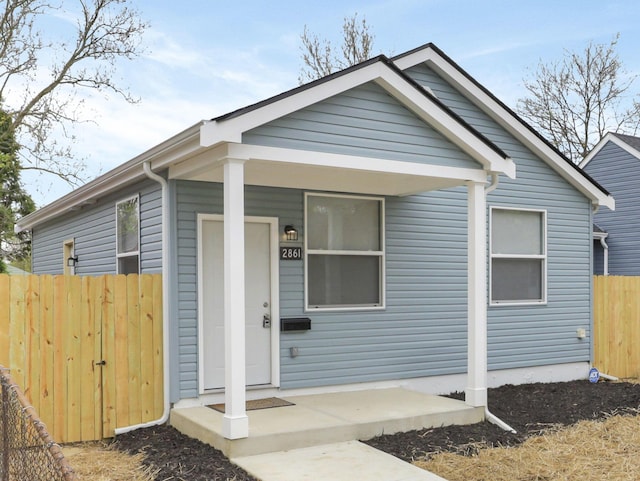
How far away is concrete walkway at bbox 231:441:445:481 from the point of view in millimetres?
4707

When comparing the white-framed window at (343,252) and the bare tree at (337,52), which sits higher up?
the bare tree at (337,52)

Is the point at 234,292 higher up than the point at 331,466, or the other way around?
the point at 234,292

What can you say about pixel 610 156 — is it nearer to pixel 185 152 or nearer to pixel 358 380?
pixel 358 380

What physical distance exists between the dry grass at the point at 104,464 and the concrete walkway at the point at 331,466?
2.59ft

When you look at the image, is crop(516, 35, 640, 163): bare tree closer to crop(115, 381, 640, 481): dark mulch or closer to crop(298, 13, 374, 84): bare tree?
crop(298, 13, 374, 84): bare tree

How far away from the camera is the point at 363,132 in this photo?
20.0 feet

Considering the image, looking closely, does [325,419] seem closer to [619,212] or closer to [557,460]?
[557,460]

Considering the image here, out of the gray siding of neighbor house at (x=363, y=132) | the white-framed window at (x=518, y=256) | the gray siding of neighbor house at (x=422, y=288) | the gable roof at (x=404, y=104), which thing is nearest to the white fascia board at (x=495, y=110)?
the gable roof at (x=404, y=104)

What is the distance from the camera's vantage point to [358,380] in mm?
7547

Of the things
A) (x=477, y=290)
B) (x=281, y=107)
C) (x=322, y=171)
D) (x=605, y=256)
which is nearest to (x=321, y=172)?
(x=322, y=171)

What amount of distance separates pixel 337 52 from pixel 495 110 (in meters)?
12.1

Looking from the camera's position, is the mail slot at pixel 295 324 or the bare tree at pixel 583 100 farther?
the bare tree at pixel 583 100

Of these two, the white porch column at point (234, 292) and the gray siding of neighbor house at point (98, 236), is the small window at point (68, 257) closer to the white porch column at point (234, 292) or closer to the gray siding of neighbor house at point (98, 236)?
the gray siding of neighbor house at point (98, 236)

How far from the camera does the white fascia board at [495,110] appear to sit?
8.80m
